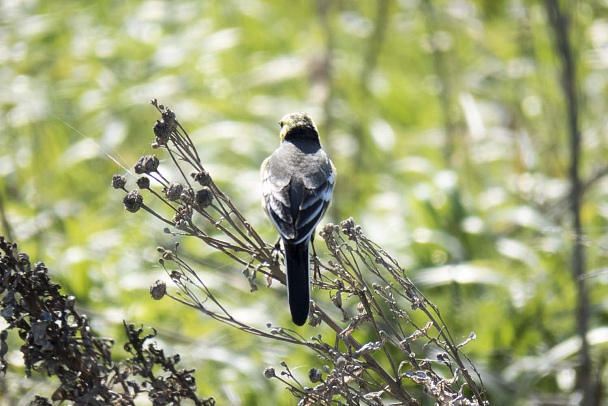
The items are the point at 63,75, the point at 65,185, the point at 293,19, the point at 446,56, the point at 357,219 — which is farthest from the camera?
the point at 293,19

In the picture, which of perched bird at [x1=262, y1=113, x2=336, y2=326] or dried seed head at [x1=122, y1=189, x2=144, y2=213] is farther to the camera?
perched bird at [x1=262, y1=113, x2=336, y2=326]

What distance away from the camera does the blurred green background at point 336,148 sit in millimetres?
4969

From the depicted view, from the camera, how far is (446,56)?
29.1ft

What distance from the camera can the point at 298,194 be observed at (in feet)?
10.9

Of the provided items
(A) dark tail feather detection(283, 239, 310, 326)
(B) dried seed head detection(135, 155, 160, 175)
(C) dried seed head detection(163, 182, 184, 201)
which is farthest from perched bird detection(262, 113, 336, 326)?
(B) dried seed head detection(135, 155, 160, 175)

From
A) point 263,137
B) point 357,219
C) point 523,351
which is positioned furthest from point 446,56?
point 523,351

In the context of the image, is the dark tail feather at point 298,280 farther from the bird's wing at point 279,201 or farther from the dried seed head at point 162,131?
the dried seed head at point 162,131

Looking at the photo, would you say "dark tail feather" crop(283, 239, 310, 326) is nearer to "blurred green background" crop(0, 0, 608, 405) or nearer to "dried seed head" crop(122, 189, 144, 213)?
"blurred green background" crop(0, 0, 608, 405)

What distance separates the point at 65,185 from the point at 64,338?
187 inches

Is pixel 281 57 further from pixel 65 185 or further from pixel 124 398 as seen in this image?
pixel 124 398

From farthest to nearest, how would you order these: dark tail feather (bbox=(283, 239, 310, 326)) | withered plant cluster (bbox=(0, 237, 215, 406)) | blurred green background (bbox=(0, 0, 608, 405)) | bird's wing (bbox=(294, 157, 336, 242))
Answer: blurred green background (bbox=(0, 0, 608, 405)) < bird's wing (bbox=(294, 157, 336, 242)) < dark tail feather (bbox=(283, 239, 310, 326)) < withered plant cluster (bbox=(0, 237, 215, 406))

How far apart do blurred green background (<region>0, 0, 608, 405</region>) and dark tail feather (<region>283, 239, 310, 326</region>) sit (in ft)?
1.47

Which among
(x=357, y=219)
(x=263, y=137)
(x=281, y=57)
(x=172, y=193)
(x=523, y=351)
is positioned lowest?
(x=172, y=193)

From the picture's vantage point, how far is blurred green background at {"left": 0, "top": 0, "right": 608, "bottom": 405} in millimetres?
4969
